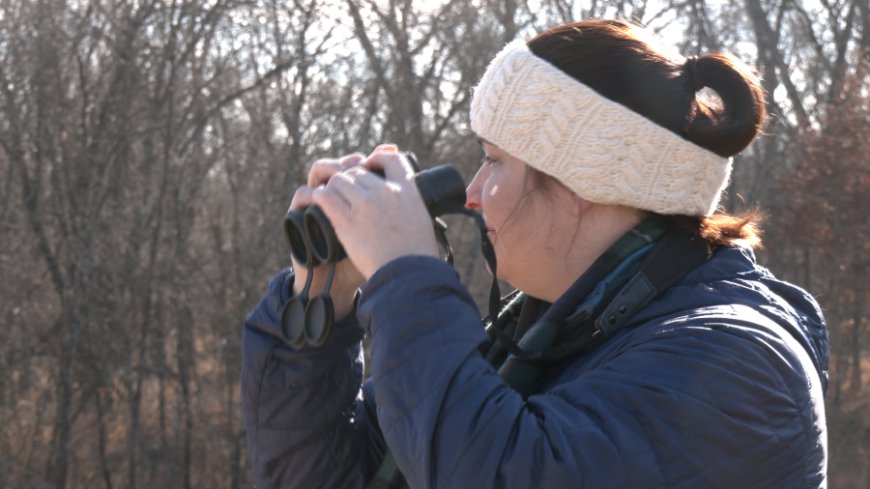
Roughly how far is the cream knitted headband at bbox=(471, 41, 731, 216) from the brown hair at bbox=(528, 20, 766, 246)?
0.06 ft

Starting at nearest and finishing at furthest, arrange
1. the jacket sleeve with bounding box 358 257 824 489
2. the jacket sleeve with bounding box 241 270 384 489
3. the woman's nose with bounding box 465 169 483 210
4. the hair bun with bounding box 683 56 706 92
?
the jacket sleeve with bounding box 358 257 824 489 → the hair bun with bounding box 683 56 706 92 → the woman's nose with bounding box 465 169 483 210 → the jacket sleeve with bounding box 241 270 384 489

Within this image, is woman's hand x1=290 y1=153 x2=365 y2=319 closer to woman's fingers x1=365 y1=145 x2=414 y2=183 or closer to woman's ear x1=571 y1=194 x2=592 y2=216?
woman's fingers x1=365 y1=145 x2=414 y2=183

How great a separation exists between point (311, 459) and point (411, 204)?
661 millimetres

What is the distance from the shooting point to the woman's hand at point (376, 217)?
5.10ft

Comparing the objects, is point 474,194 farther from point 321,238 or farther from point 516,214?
point 321,238

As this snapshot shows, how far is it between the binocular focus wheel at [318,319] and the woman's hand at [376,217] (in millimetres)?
193

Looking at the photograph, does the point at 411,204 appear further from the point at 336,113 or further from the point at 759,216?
the point at 336,113

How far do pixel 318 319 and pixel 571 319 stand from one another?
17.6 inches

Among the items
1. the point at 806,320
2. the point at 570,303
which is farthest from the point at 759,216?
the point at 570,303

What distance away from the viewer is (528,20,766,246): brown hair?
68.3 inches

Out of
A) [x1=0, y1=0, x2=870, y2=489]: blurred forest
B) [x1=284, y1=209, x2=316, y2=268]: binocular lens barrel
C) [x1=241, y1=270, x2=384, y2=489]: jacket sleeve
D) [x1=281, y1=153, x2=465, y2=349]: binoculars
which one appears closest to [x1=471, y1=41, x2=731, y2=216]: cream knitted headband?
[x1=281, y1=153, x2=465, y2=349]: binoculars

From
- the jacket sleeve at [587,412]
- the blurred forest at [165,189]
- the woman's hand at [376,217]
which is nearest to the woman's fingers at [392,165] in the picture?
the woman's hand at [376,217]

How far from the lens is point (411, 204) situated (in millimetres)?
1593

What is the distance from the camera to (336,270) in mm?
1977
